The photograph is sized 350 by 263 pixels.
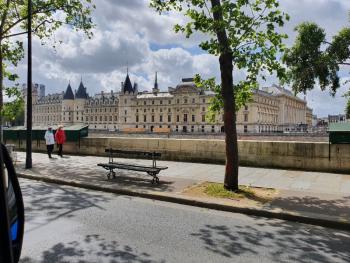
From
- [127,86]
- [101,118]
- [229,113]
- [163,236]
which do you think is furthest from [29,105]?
[101,118]

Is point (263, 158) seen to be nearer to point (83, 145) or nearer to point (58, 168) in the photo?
point (58, 168)

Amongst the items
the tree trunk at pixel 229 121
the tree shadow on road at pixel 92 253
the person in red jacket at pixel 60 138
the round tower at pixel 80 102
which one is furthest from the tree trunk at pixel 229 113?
the round tower at pixel 80 102

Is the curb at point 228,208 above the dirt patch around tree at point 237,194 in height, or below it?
below

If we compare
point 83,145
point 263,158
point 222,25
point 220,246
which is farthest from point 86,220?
point 83,145

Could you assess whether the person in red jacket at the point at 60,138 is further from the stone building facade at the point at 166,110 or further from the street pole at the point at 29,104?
the stone building facade at the point at 166,110

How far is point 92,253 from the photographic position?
5.07m

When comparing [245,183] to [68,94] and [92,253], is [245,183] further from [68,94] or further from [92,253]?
[68,94]

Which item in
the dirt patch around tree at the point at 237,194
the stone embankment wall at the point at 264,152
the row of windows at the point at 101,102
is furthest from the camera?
the row of windows at the point at 101,102

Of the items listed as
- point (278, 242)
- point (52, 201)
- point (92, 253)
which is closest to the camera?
point (92, 253)

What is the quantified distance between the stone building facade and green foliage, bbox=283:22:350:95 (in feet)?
322

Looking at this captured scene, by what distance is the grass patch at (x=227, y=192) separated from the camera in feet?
28.1

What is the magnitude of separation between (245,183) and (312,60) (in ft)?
36.0

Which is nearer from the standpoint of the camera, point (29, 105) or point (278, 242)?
point (278, 242)

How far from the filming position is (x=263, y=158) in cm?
1367
